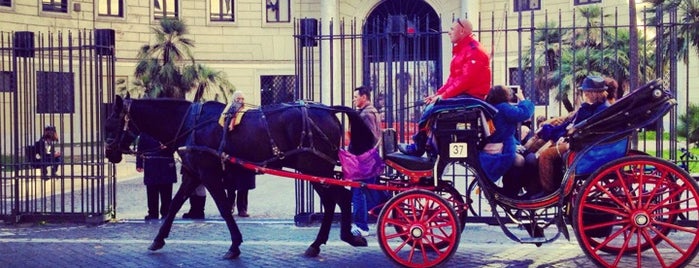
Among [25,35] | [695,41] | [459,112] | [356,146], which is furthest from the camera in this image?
[695,41]

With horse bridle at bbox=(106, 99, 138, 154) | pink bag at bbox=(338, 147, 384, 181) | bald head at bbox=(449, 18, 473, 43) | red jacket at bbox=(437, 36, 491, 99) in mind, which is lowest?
pink bag at bbox=(338, 147, 384, 181)

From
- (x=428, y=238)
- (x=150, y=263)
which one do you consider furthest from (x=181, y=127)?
(x=428, y=238)

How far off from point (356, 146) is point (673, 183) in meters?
3.14

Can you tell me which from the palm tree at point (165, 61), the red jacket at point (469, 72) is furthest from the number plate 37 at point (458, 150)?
the palm tree at point (165, 61)

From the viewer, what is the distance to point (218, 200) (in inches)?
336

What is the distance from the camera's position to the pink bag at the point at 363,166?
330 inches

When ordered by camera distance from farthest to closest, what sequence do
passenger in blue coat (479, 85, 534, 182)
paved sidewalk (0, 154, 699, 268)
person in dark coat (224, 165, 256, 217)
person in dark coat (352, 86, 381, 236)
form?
person in dark coat (224, 165, 256, 217)
person in dark coat (352, 86, 381, 236)
paved sidewalk (0, 154, 699, 268)
passenger in blue coat (479, 85, 534, 182)

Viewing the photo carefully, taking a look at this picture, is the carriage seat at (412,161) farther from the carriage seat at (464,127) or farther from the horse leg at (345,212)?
the horse leg at (345,212)

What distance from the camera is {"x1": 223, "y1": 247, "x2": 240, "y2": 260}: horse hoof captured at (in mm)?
8281

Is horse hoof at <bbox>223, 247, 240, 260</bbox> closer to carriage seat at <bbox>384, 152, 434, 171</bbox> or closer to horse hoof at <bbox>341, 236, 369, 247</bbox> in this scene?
horse hoof at <bbox>341, 236, 369, 247</bbox>

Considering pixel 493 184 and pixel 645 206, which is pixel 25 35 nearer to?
pixel 493 184

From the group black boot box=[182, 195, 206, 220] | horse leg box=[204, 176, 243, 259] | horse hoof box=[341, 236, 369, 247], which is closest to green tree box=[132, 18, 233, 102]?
black boot box=[182, 195, 206, 220]

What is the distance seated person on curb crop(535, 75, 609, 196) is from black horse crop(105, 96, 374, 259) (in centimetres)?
195

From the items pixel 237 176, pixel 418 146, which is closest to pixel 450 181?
pixel 418 146
